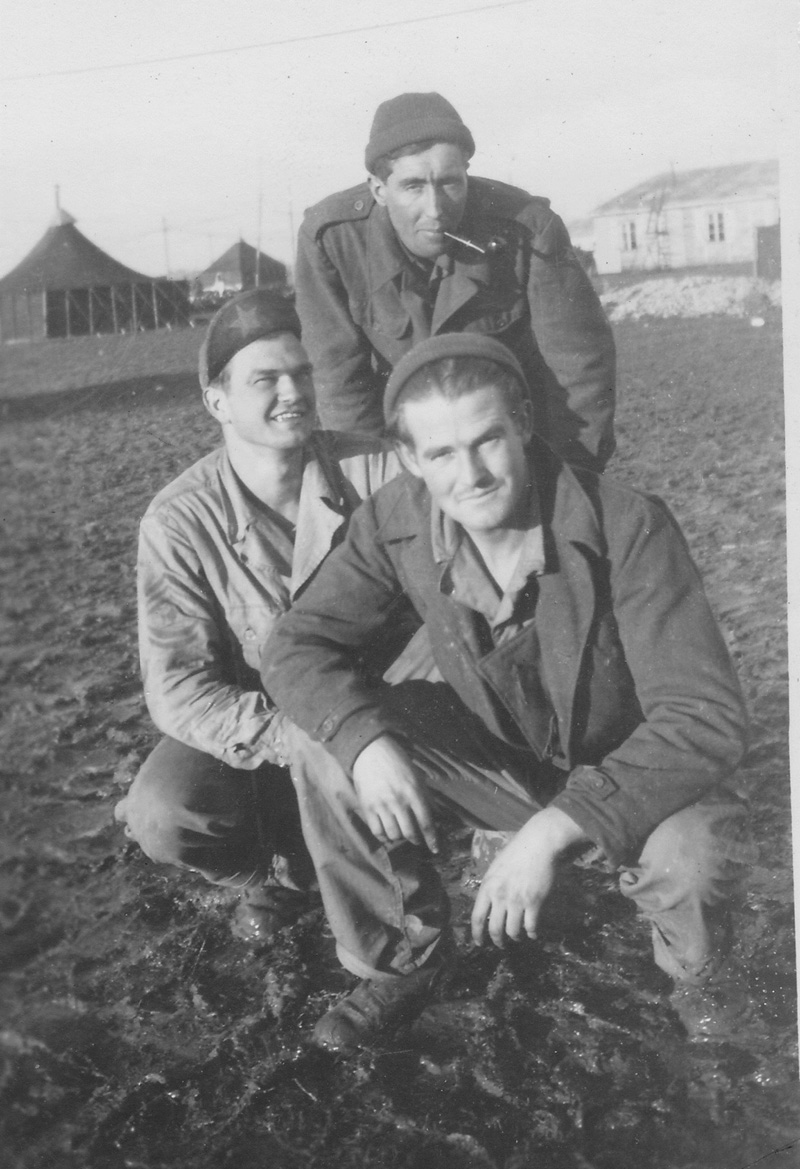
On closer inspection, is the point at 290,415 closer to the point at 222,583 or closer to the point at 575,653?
the point at 222,583

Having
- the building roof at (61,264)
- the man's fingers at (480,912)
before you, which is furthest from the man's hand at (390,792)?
the building roof at (61,264)

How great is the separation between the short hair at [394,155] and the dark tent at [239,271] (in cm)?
25

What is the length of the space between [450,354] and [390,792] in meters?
0.83

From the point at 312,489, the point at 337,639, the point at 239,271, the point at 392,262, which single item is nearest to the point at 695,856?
the point at 337,639

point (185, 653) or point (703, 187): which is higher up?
point (703, 187)

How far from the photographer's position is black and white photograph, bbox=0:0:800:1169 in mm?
1960

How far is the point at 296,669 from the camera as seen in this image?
82.6 inches

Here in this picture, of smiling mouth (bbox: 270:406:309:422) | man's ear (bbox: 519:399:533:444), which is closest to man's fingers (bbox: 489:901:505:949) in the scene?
man's ear (bbox: 519:399:533:444)

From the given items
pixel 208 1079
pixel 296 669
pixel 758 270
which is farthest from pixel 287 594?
pixel 758 270

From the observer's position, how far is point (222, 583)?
2.21m

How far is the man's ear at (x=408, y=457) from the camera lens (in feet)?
6.73

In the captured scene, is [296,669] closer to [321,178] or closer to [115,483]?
[115,483]

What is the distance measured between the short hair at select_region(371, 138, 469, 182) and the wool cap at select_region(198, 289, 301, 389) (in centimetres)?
29

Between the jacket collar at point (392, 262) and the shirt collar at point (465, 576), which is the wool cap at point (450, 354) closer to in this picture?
the jacket collar at point (392, 262)
